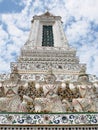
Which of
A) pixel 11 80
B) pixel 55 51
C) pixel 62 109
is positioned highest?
pixel 55 51

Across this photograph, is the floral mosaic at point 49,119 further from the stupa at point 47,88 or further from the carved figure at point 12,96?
the carved figure at point 12,96

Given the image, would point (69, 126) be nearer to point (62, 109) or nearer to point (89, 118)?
point (89, 118)

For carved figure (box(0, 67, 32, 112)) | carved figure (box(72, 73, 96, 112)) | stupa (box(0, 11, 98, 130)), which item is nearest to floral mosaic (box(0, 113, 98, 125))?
stupa (box(0, 11, 98, 130))

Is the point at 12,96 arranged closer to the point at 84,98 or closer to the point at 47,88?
the point at 47,88

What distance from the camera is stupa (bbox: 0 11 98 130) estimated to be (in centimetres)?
809

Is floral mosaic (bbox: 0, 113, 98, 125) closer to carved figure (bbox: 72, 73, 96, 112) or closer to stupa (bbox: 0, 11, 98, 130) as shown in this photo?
stupa (bbox: 0, 11, 98, 130)

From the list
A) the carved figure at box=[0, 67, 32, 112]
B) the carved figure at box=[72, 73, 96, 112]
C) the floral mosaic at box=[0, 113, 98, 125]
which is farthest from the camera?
the carved figure at box=[72, 73, 96, 112]

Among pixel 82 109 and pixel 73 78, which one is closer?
pixel 82 109

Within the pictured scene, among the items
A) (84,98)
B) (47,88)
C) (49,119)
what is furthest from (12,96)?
(49,119)

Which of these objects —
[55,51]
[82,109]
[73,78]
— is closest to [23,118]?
[82,109]

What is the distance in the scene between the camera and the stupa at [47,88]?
809 cm

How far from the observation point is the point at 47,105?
390 inches

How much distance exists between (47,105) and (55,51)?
41.5 feet

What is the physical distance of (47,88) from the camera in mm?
12836
